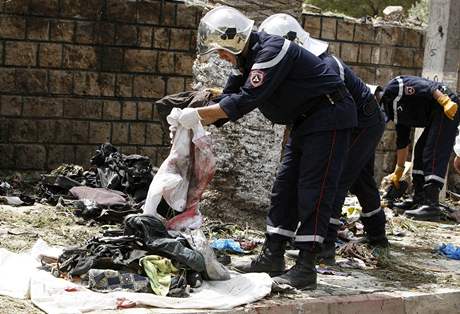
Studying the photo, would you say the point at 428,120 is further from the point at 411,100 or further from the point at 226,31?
the point at 226,31

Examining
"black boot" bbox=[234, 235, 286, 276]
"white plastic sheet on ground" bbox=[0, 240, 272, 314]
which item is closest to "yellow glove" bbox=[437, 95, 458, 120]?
"black boot" bbox=[234, 235, 286, 276]

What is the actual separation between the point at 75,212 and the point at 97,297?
251 centimetres

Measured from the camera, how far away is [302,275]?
18.1ft

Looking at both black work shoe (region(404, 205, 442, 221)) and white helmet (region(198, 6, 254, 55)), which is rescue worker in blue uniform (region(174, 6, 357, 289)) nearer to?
white helmet (region(198, 6, 254, 55))

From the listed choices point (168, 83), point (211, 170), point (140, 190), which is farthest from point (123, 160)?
point (211, 170)

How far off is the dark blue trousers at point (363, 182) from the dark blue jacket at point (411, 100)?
1.98 m

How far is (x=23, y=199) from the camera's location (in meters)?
7.61

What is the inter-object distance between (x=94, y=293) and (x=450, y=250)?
11.4 feet

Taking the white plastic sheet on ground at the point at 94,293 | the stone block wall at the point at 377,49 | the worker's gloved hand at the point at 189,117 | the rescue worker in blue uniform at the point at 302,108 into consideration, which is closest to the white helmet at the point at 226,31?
the rescue worker in blue uniform at the point at 302,108

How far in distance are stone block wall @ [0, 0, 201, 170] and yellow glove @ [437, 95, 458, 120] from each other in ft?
9.16

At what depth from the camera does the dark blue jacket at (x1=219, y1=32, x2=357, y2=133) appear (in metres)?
5.29

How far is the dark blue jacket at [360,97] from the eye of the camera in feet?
20.1

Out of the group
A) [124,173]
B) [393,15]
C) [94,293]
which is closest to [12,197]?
[124,173]

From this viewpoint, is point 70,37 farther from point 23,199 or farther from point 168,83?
point 23,199
